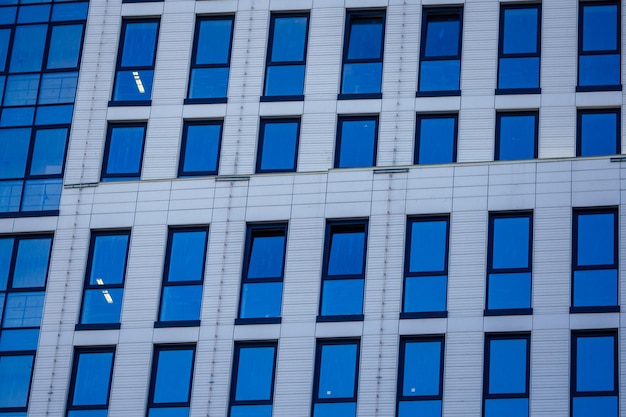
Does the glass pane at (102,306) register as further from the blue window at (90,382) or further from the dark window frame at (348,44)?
the dark window frame at (348,44)

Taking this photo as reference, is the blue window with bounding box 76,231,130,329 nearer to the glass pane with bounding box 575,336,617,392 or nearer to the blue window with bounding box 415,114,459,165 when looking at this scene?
the blue window with bounding box 415,114,459,165

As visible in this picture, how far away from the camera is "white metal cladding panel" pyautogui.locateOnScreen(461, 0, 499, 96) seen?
53.8 meters

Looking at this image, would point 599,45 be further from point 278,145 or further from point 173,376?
point 173,376

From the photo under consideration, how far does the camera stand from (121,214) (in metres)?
53.6

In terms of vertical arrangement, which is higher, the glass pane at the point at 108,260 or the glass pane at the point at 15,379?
the glass pane at the point at 108,260

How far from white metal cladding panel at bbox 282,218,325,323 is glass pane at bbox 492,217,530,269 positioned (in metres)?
4.56

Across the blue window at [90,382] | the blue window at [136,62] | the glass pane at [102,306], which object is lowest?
the blue window at [90,382]

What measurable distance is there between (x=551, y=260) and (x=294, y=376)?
715 cm

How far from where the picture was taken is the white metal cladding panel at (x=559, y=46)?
5341 centimetres

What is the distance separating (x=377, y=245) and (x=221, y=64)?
7.50 meters

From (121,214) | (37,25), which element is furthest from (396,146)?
(37,25)

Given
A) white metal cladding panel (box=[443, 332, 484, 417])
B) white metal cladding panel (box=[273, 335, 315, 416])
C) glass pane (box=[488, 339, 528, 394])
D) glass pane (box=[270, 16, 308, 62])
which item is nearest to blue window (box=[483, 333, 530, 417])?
glass pane (box=[488, 339, 528, 394])

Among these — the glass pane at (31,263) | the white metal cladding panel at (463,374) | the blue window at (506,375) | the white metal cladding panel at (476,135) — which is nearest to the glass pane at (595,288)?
the blue window at (506,375)

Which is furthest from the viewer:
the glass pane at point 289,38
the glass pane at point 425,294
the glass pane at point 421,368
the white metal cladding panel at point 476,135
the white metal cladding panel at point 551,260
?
the glass pane at point 289,38
